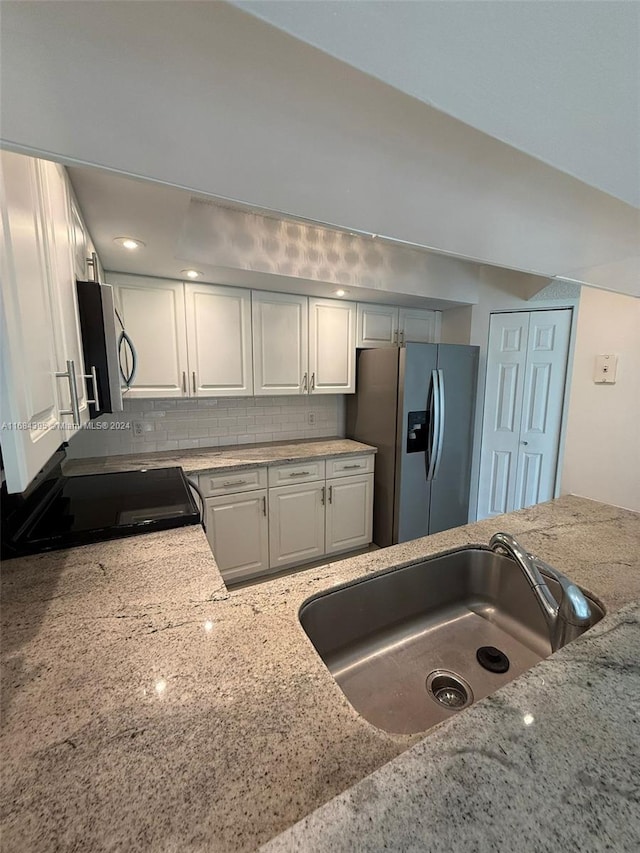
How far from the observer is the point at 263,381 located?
2613mm

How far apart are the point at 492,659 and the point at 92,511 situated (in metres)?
1.51

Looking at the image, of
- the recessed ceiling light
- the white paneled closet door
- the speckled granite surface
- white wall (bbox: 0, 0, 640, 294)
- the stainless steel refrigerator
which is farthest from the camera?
the white paneled closet door

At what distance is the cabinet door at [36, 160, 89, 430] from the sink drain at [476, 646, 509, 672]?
1356mm

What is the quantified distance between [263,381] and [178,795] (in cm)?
233

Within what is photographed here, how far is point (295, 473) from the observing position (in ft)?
8.31

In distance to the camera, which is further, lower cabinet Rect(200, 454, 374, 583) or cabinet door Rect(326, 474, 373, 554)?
cabinet door Rect(326, 474, 373, 554)

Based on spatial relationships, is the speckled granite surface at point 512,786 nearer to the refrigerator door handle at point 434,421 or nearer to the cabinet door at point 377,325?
the refrigerator door handle at point 434,421

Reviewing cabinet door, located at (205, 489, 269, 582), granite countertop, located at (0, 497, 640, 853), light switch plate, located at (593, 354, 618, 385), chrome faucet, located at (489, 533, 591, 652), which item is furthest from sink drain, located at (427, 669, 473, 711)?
light switch plate, located at (593, 354, 618, 385)


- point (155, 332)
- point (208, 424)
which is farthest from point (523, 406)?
point (155, 332)

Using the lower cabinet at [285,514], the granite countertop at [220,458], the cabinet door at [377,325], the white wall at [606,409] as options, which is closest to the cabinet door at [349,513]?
the lower cabinet at [285,514]

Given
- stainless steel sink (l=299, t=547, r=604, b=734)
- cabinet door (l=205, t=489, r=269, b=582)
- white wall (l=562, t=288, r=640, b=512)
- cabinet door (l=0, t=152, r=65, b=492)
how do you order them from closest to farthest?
cabinet door (l=0, t=152, r=65, b=492)
stainless steel sink (l=299, t=547, r=604, b=734)
white wall (l=562, t=288, r=640, b=512)
cabinet door (l=205, t=489, r=269, b=582)

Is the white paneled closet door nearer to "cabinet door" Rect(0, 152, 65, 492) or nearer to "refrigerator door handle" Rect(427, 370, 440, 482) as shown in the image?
"refrigerator door handle" Rect(427, 370, 440, 482)

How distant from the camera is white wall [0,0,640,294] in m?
0.44

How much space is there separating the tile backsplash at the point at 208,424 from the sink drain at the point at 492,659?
219 cm
